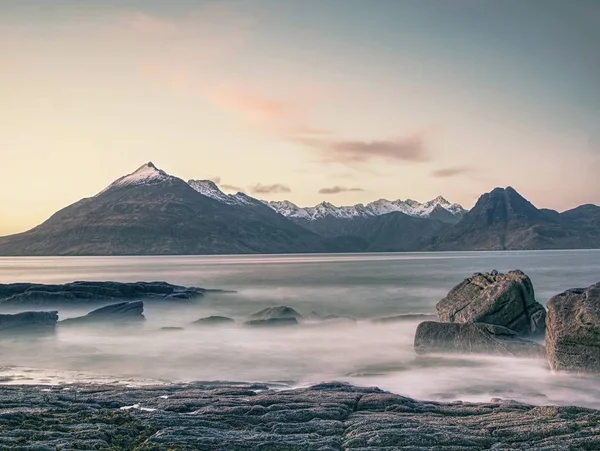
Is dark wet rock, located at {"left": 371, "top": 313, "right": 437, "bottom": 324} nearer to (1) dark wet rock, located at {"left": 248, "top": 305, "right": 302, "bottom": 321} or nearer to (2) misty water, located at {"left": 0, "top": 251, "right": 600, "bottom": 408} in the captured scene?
(2) misty water, located at {"left": 0, "top": 251, "right": 600, "bottom": 408}

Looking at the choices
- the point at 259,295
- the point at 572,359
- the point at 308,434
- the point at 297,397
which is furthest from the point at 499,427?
the point at 259,295

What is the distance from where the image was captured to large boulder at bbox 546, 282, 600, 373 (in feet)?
65.5

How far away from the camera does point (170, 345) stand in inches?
1243

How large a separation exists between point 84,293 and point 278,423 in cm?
4504

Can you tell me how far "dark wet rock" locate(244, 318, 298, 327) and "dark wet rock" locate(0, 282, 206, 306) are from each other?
20294 mm

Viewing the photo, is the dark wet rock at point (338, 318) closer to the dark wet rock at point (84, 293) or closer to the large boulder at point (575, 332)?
the large boulder at point (575, 332)

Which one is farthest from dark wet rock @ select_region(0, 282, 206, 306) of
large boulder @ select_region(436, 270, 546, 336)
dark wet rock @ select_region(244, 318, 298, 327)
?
large boulder @ select_region(436, 270, 546, 336)

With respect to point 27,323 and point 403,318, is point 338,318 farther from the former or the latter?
point 27,323

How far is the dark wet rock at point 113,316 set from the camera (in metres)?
39.5

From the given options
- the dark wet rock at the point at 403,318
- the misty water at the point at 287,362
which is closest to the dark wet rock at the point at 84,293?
the misty water at the point at 287,362

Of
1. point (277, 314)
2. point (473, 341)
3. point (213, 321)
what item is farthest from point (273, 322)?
point (473, 341)

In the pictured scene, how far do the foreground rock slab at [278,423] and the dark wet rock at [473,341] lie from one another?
29.8 ft

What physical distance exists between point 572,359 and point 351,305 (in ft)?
115

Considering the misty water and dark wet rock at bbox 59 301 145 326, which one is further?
dark wet rock at bbox 59 301 145 326
